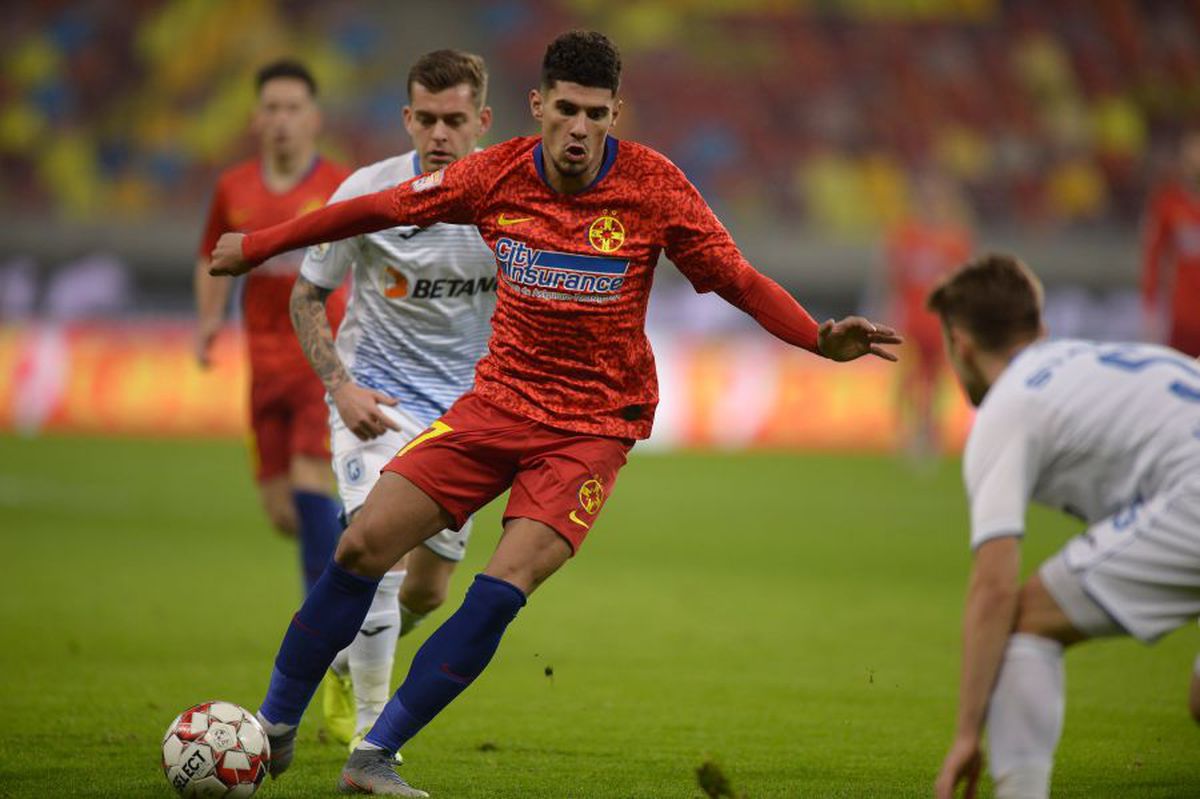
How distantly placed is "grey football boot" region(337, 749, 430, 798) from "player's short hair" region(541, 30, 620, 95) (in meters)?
2.07

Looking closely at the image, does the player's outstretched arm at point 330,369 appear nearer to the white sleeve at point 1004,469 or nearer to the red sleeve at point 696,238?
the red sleeve at point 696,238

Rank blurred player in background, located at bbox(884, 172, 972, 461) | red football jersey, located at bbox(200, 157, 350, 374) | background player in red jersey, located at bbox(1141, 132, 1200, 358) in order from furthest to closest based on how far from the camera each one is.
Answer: blurred player in background, located at bbox(884, 172, 972, 461) < background player in red jersey, located at bbox(1141, 132, 1200, 358) < red football jersey, located at bbox(200, 157, 350, 374)

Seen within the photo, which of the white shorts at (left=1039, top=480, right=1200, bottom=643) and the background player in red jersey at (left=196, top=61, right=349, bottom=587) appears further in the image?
the background player in red jersey at (left=196, top=61, right=349, bottom=587)

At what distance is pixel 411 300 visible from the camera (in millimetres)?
5777

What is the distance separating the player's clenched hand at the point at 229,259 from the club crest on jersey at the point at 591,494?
1278mm

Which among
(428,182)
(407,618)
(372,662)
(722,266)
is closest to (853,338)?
(722,266)

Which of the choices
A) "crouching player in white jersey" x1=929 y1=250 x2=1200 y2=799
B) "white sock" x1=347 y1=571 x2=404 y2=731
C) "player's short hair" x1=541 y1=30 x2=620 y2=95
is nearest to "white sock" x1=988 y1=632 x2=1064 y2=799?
"crouching player in white jersey" x1=929 y1=250 x2=1200 y2=799

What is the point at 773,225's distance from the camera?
2366 cm

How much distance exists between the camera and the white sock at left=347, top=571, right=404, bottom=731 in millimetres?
5559

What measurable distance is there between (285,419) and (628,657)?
2.03 m

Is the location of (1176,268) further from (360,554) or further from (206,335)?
(360,554)

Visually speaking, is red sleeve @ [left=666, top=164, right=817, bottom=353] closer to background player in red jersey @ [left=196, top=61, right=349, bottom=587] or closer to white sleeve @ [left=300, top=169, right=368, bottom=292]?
white sleeve @ [left=300, top=169, right=368, bottom=292]

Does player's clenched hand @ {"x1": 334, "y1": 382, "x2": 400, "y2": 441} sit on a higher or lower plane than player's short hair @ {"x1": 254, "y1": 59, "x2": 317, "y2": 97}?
lower

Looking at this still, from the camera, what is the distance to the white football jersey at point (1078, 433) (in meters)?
3.49
